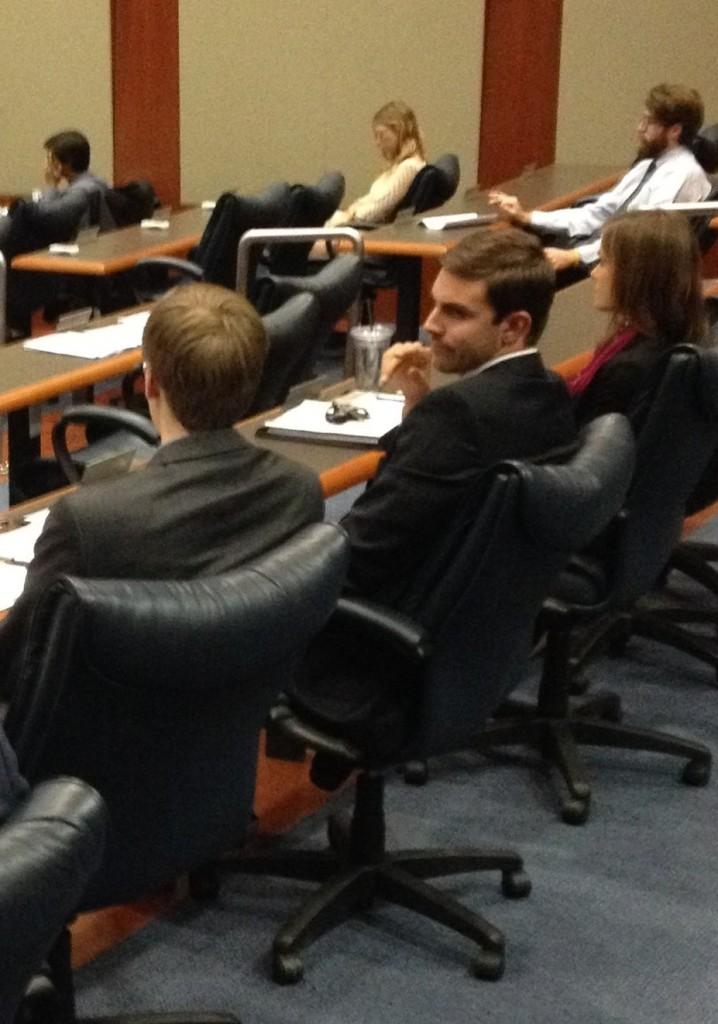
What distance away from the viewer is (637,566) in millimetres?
3541

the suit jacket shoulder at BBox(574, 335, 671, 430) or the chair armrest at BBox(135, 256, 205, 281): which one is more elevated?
the suit jacket shoulder at BBox(574, 335, 671, 430)

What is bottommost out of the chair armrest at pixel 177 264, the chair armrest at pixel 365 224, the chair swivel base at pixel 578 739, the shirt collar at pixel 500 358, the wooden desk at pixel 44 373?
the chair swivel base at pixel 578 739

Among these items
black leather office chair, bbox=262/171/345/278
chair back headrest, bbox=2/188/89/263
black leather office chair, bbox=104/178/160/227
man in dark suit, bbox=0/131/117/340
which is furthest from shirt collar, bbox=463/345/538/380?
black leather office chair, bbox=104/178/160/227

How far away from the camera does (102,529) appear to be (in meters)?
2.37

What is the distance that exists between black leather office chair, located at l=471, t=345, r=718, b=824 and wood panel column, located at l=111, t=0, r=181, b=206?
6002 mm

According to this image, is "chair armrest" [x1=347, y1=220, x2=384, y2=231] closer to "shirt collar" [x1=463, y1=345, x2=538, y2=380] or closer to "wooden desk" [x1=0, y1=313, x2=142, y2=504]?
"wooden desk" [x1=0, y1=313, x2=142, y2=504]

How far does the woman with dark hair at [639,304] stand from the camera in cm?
360

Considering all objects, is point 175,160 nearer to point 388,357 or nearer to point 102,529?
point 388,357

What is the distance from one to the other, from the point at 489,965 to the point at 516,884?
293 mm

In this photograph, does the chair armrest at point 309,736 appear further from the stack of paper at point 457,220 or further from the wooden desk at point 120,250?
the stack of paper at point 457,220

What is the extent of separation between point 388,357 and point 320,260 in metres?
4.08

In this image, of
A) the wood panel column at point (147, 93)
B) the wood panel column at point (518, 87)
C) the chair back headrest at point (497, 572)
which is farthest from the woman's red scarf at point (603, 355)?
the wood panel column at point (147, 93)

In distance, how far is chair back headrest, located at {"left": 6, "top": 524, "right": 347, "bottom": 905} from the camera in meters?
2.04

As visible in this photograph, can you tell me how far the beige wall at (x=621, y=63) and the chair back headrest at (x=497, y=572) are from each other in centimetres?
599
